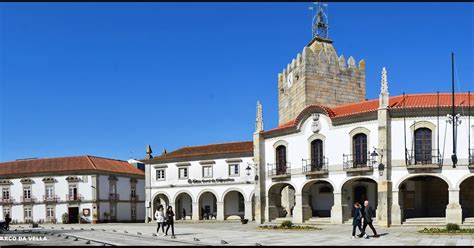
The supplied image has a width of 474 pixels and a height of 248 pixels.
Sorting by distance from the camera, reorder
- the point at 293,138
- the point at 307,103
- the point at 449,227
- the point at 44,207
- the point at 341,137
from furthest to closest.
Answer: the point at 44,207
the point at 307,103
the point at 293,138
the point at 341,137
the point at 449,227

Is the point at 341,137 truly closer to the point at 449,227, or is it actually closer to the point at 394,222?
the point at 394,222

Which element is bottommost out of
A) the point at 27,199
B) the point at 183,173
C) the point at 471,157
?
the point at 27,199

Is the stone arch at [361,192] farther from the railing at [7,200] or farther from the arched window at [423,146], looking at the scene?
the railing at [7,200]

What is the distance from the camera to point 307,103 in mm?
39938

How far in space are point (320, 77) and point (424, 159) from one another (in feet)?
43.1

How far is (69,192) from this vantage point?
5350cm

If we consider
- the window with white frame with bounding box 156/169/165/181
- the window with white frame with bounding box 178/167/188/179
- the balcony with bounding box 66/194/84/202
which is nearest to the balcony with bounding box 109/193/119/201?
the balcony with bounding box 66/194/84/202

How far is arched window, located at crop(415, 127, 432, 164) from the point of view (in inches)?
1185

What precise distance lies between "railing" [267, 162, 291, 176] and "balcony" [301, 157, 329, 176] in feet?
→ 4.82

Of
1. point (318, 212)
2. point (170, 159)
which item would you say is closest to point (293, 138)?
point (318, 212)

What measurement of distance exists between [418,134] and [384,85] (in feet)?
12.2

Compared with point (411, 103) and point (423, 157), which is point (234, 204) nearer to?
point (411, 103)

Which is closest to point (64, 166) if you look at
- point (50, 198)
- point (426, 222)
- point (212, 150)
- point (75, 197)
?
point (50, 198)

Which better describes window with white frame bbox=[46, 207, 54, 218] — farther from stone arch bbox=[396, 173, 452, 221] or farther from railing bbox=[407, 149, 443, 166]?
railing bbox=[407, 149, 443, 166]
